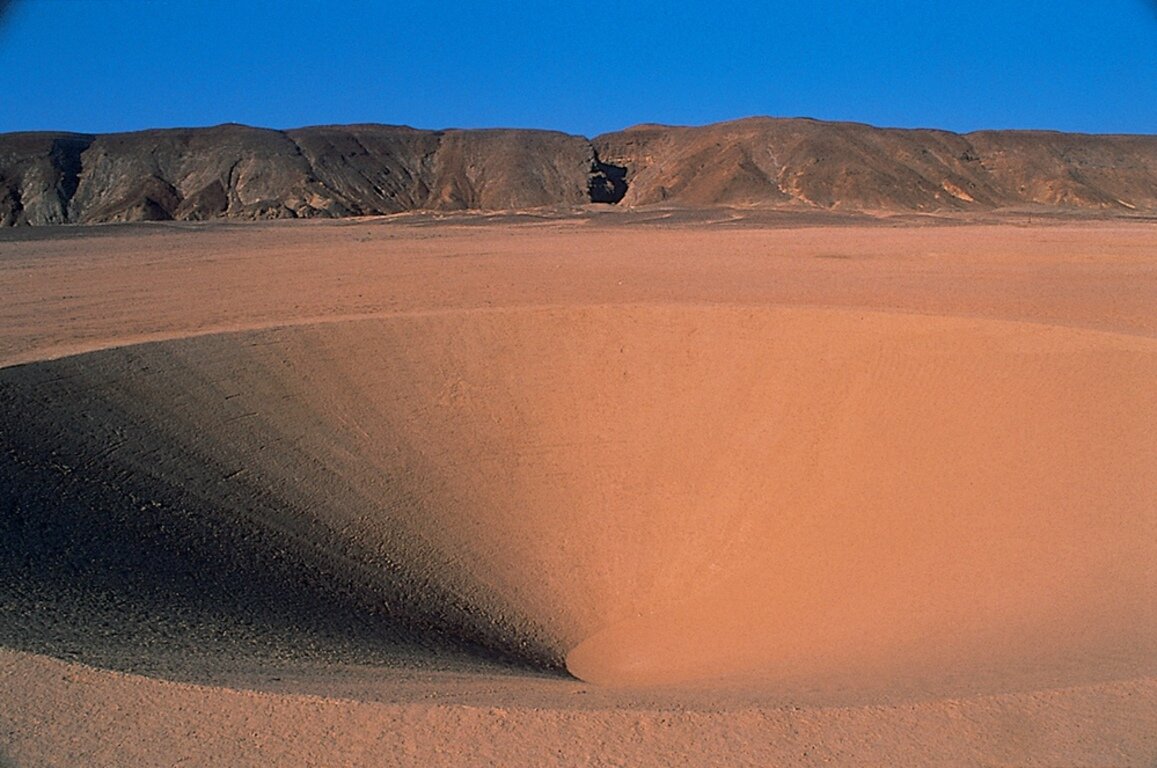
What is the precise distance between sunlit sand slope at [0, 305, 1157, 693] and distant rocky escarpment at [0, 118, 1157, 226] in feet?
181

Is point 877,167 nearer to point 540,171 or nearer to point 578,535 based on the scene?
point 540,171

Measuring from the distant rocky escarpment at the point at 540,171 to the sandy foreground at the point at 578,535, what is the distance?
55048 millimetres

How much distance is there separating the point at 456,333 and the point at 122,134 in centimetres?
8301

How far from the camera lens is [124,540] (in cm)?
789

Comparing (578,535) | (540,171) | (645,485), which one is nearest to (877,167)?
(540,171)

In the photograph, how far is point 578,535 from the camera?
10.9 m

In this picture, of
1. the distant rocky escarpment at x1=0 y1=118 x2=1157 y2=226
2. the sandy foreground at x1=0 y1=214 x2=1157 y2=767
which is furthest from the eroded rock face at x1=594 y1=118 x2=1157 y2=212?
the sandy foreground at x1=0 y1=214 x2=1157 y2=767

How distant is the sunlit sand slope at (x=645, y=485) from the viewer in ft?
24.8

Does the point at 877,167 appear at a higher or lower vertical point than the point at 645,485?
higher

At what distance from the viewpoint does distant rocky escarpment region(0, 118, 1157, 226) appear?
236ft

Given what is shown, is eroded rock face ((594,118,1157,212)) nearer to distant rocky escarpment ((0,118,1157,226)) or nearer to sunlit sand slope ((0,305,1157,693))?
distant rocky escarpment ((0,118,1157,226))

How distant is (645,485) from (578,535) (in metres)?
1.23

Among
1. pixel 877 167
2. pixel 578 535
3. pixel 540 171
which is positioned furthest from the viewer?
pixel 540 171

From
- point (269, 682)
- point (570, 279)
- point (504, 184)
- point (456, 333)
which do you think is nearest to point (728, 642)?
point (269, 682)
